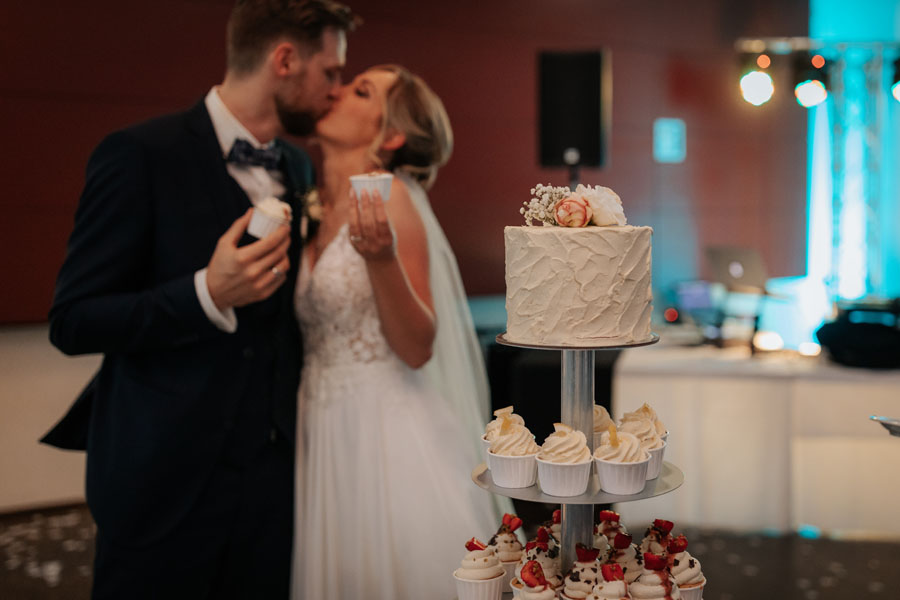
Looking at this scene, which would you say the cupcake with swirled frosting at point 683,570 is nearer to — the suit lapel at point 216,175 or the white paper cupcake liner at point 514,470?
the white paper cupcake liner at point 514,470

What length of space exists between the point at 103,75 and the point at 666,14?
452cm

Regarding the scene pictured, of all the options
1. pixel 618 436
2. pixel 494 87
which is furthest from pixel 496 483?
pixel 494 87

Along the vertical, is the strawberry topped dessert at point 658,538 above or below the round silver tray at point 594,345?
below

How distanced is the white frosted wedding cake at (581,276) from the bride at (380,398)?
2.16ft

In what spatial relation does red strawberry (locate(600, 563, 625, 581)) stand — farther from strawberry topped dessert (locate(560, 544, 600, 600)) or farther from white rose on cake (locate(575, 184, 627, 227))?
white rose on cake (locate(575, 184, 627, 227))

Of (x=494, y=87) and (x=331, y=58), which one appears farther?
(x=494, y=87)

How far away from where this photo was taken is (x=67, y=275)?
2.17 meters

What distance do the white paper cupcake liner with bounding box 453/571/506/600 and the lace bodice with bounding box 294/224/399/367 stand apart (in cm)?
104

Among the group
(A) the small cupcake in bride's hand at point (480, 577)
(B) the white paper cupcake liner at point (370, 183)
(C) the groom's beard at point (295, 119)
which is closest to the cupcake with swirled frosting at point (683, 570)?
(A) the small cupcake in bride's hand at point (480, 577)

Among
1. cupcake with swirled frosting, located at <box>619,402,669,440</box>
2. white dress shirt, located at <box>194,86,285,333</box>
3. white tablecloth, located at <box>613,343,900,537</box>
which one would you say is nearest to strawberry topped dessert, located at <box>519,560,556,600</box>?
cupcake with swirled frosting, located at <box>619,402,669,440</box>

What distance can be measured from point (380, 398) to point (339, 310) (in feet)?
0.91

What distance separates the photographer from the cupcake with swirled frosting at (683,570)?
5.41 feet

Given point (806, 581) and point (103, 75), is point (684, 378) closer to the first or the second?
point (806, 581)

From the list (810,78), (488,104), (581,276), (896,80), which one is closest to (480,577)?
(581,276)
